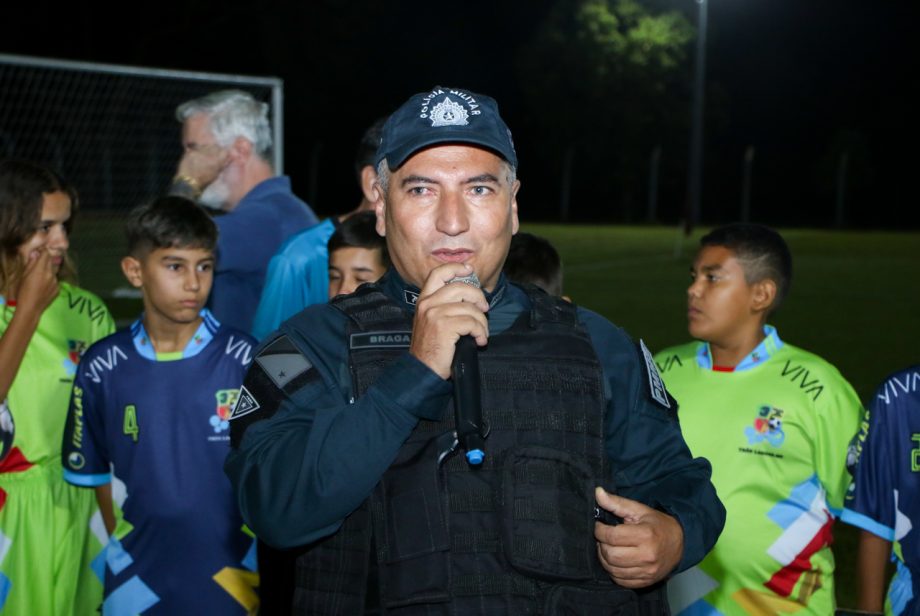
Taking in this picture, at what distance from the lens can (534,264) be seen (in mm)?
4008

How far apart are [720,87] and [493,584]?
55.3 meters

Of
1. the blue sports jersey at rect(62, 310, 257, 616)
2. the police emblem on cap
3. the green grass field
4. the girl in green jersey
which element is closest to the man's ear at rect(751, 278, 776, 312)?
the green grass field

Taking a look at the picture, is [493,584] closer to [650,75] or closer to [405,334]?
[405,334]

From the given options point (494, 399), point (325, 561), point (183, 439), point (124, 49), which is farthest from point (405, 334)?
point (124, 49)

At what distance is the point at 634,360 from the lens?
2.15 meters

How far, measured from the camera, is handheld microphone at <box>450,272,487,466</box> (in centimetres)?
176

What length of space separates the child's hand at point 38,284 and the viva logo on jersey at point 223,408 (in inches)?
29.8

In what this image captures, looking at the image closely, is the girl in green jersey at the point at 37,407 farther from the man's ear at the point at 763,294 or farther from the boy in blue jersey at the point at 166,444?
the man's ear at the point at 763,294

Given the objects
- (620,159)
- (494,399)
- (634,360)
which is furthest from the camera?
(620,159)

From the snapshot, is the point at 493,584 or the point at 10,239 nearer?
the point at 493,584

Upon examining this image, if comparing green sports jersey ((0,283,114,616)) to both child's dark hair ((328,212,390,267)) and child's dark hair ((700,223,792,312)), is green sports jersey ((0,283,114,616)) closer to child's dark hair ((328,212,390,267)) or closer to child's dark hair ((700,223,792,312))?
child's dark hair ((328,212,390,267))

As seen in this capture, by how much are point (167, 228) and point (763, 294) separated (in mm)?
2280

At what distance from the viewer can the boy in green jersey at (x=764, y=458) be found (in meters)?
3.73

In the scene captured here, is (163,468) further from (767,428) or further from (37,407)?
(767,428)
